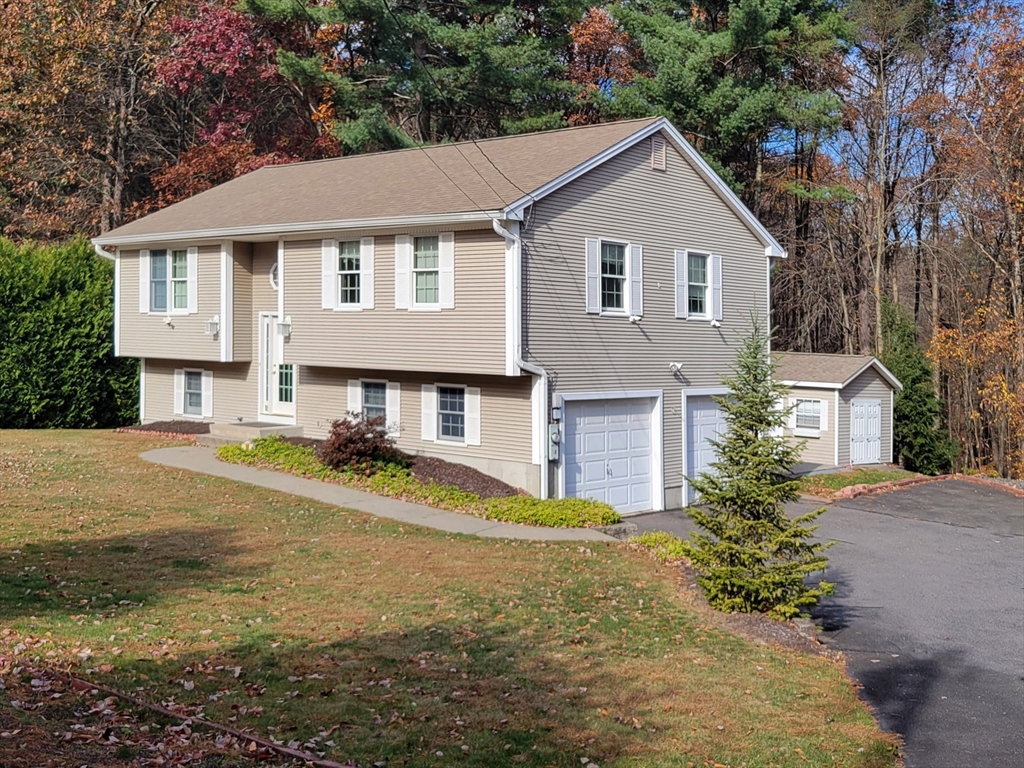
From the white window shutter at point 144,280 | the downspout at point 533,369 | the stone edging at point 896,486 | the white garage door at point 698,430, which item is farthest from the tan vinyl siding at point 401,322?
the stone edging at point 896,486

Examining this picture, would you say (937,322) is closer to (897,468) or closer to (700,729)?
(897,468)

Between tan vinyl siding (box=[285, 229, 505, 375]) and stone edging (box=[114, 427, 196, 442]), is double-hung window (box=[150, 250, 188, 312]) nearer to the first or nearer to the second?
stone edging (box=[114, 427, 196, 442])

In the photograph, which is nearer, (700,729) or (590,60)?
(700,729)

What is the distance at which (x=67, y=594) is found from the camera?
9.76m

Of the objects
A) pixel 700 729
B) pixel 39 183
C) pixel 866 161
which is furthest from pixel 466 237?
pixel 866 161

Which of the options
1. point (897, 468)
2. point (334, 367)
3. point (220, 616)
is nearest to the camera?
point (220, 616)

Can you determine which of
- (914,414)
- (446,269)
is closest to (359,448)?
(446,269)

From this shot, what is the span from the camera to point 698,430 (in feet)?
72.1

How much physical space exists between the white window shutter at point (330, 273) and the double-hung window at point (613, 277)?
17.2ft

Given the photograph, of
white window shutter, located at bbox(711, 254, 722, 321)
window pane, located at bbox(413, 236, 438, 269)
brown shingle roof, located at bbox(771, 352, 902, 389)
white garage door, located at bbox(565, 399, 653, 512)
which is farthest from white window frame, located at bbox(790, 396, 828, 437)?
window pane, located at bbox(413, 236, 438, 269)

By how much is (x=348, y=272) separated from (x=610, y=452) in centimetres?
617

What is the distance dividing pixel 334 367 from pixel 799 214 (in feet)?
81.6

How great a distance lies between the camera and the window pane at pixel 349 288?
2017 centimetres

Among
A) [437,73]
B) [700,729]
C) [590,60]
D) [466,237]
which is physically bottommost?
[700,729]
